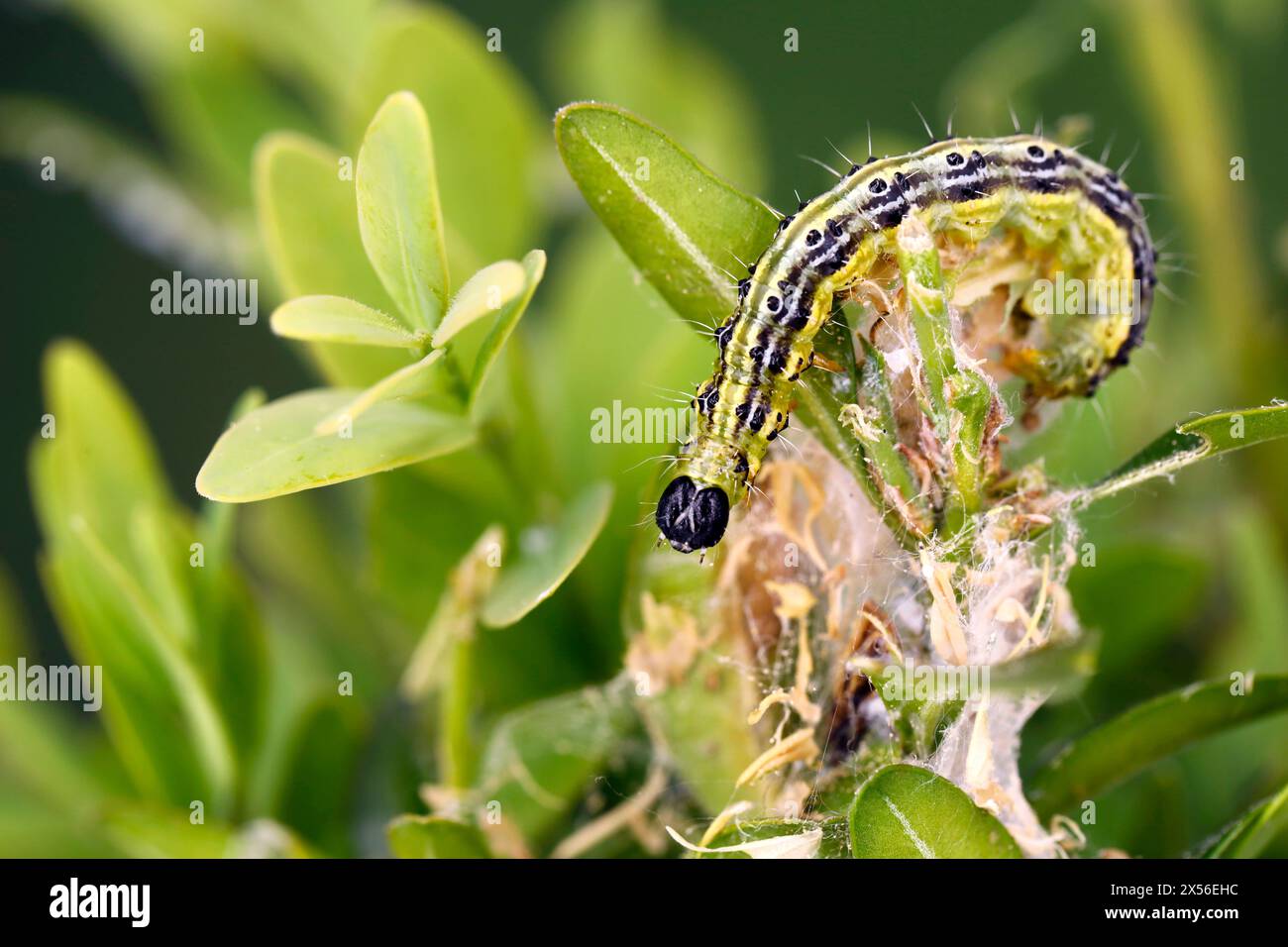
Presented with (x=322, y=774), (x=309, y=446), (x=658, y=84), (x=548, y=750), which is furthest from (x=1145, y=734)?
(x=658, y=84)

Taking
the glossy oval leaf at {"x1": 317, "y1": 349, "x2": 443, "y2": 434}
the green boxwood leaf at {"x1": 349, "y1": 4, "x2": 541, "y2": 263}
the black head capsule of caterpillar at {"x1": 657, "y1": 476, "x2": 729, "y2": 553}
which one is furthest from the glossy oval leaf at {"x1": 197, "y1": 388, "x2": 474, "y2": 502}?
the green boxwood leaf at {"x1": 349, "y1": 4, "x2": 541, "y2": 263}

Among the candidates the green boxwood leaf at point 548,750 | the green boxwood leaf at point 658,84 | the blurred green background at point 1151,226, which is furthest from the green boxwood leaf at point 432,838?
the green boxwood leaf at point 658,84

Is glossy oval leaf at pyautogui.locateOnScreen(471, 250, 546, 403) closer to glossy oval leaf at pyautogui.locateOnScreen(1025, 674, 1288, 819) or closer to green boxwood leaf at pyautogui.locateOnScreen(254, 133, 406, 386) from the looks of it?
green boxwood leaf at pyautogui.locateOnScreen(254, 133, 406, 386)

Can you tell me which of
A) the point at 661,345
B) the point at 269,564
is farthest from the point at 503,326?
the point at 269,564

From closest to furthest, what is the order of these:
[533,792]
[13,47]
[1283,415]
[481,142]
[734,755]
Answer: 1. [1283,415]
2. [734,755]
3. [533,792]
4. [481,142]
5. [13,47]

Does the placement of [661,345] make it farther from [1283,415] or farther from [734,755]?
[1283,415]

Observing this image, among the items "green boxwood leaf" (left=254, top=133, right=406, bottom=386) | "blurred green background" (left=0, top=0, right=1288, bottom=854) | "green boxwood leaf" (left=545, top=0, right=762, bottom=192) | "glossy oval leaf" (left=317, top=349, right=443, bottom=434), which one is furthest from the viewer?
"green boxwood leaf" (left=545, top=0, right=762, bottom=192)
